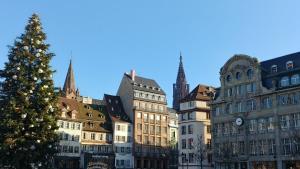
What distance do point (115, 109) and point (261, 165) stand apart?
1859 inches

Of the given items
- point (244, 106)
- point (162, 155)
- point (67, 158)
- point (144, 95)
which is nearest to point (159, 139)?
point (162, 155)

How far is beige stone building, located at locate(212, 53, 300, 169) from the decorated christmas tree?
38218 millimetres

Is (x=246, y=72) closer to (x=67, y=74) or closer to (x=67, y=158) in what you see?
(x=67, y=158)

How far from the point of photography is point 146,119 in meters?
106

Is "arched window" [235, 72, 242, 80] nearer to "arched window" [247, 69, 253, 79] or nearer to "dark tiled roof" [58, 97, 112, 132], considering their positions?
"arched window" [247, 69, 253, 79]

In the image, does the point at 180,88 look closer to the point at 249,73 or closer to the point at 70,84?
the point at 70,84

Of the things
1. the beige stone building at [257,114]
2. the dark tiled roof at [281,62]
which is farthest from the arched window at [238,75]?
the dark tiled roof at [281,62]

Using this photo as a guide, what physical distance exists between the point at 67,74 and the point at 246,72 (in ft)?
253

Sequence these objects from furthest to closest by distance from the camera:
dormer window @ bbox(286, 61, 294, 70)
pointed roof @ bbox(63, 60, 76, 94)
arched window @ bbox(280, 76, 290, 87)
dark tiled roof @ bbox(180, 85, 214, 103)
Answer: pointed roof @ bbox(63, 60, 76, 94), dark tiled roof @ bbox(180, 85, 214, 103), dormer window @ bbox(286, 61, 294, 70), arched window @ bbox(280, 76, 290, 87)

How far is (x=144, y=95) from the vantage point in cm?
10762

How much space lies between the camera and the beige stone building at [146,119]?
10300 centimetres

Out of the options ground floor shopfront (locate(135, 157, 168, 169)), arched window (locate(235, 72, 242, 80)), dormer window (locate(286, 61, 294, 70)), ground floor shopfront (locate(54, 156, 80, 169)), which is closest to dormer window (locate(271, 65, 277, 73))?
dormer window (locate(286, 61, 294, 70))

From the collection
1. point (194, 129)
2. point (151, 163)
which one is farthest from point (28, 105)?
point (151, 163)

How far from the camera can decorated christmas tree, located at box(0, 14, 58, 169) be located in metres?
36.4
